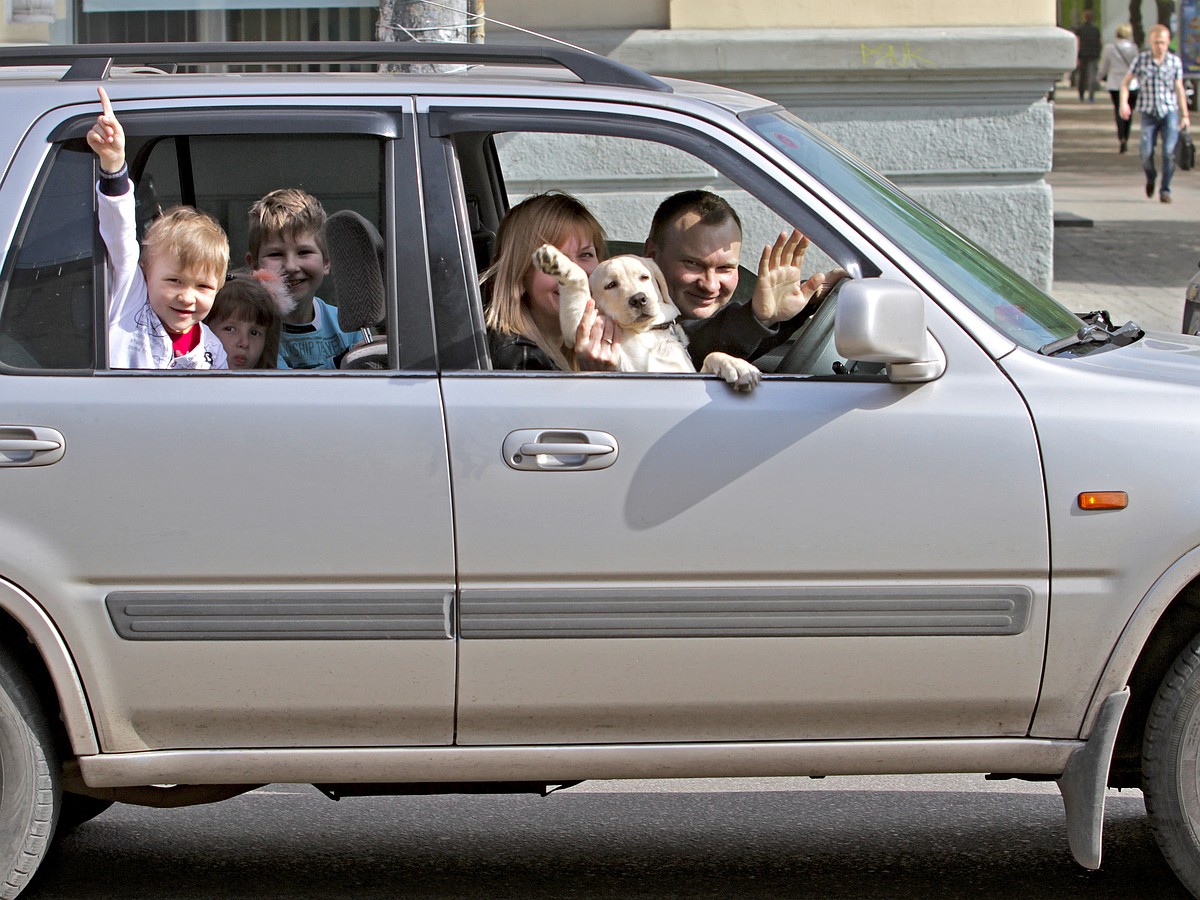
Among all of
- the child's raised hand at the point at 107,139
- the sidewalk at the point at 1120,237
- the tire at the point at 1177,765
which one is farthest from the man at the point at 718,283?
the sidewalk at the point at 1120,237

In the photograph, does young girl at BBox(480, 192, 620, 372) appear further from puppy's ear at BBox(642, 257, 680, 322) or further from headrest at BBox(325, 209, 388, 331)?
headrest at BBox(325, 209, 388, 331)

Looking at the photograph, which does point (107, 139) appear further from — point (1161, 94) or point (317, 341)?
point (1161, 94)

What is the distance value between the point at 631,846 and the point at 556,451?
4.67 ft

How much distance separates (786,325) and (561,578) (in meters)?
1.08

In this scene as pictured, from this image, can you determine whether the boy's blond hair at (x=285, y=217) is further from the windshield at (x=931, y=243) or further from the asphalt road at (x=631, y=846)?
the asphalt road at (x=631, y=846)

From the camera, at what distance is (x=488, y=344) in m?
3.68

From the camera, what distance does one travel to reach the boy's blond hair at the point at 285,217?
465 cm

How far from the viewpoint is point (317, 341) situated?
14.5 feet

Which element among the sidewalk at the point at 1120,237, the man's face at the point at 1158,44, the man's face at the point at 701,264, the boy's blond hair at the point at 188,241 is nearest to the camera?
the boy's blond hair at the point at 188,241

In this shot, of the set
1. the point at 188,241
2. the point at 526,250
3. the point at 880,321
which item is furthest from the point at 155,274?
the point at 880,321

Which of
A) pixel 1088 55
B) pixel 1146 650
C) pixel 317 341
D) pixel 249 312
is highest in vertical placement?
pixel 1088 55

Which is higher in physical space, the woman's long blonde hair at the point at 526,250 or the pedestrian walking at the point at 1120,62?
the pedestrian walking at the point at 1120,62

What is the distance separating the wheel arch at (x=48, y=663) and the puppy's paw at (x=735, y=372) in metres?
1.48

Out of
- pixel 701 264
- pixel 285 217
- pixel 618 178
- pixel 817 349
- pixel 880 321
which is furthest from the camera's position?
pixel 618 178
